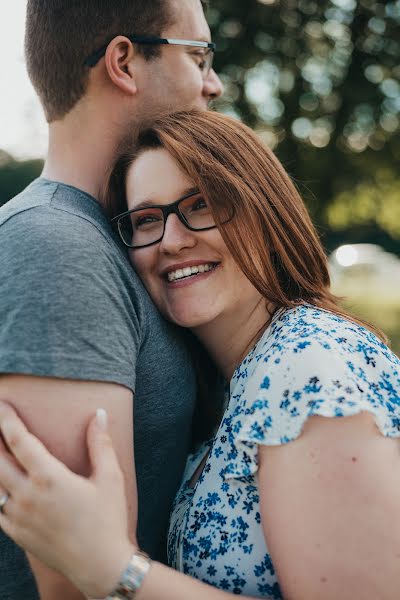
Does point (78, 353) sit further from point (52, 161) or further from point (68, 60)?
point (68, 60)

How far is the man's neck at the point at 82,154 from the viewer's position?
8.21 feet

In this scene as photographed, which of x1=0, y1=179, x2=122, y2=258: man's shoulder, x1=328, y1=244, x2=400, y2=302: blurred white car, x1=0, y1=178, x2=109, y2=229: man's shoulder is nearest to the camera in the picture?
x1=0, y1=179, x2=122, y2=258: man's shoulder

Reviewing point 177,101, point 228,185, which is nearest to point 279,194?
point 228,185

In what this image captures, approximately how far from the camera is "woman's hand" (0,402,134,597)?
160 centimetres

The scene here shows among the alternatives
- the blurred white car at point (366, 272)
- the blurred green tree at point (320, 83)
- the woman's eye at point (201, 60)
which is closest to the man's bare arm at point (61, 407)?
the woman's eye at point (201, 60)

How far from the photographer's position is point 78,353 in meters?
1.70

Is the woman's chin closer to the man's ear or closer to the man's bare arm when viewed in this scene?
the man's bare arm

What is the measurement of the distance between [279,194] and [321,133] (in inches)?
690

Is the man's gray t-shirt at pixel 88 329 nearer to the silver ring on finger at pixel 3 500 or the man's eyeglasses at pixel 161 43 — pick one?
the silver ring on finger at pixel 3 500

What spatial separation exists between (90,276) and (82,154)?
91 centimetres

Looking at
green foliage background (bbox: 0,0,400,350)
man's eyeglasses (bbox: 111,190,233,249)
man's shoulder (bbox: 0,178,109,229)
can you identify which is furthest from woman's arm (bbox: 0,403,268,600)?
green foliage background (bbox: 0,0,400,350)

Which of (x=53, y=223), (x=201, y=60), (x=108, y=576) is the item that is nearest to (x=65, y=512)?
(x=108, y=576)

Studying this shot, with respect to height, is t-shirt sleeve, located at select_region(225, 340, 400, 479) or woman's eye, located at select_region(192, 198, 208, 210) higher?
woman's eye, located at select_region(192, 198, 208, 210)

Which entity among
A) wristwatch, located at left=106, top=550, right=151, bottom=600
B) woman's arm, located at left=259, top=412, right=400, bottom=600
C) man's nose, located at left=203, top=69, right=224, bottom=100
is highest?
man's nose, located at left=203, top=69, right=224, bottom=100
